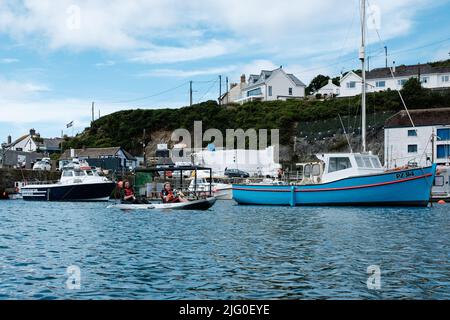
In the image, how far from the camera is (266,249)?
18.6 meters

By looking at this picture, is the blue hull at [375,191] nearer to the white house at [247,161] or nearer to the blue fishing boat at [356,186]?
the blue fishing boat at [356,186]

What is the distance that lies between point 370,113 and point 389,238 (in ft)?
212

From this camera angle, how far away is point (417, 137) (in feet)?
222

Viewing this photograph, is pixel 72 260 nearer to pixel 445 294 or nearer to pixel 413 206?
pixel 445 294

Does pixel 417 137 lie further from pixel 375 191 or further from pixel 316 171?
pixel 375 191

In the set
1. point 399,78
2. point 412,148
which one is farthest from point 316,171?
point 399,78

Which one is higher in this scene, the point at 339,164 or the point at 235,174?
the point at 339,164

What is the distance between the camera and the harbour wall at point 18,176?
226ft

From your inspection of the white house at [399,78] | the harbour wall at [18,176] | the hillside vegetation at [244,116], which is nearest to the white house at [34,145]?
the hillside vegetation at [244,116]

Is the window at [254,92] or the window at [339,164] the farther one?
the window at [254,92]

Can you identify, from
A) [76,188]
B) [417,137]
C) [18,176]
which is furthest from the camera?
[18,176]

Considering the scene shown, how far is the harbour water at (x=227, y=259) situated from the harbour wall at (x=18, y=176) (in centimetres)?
4292

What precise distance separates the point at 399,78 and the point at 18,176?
62338 mm
